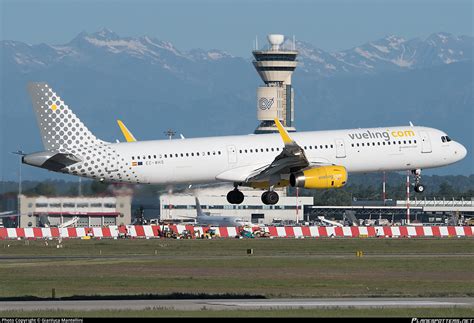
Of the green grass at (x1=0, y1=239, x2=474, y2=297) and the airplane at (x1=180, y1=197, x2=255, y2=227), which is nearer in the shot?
the green grass at (x1=0, y1=239, x2=474, y2=297)

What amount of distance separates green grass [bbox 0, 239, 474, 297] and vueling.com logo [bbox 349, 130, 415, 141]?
6.96 metres

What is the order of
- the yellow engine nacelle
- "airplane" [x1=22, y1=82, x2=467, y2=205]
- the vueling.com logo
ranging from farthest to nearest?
the vueling.com logo → the yellow engine nacelle → "airplane" [x1=22, y1=82, x2=467, y2=205]

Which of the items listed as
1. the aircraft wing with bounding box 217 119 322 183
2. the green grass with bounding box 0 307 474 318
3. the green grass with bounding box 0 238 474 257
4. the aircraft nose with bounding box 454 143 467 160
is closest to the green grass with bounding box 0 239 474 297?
the green grass with bounding box 0 238 474 257

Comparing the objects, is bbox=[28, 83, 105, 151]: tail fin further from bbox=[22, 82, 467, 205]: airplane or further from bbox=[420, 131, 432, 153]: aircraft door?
bbox=[420, 131, 432, 153]: aircraft door

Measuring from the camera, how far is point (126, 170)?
80.4 meters

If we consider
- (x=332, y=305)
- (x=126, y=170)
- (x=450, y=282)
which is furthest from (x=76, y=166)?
(x=332, y=305)

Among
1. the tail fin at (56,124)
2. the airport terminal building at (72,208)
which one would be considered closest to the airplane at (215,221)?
the airport terminal building at (72,208)

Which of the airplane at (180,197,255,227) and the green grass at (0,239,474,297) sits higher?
the airplane at (180,197,255,227)

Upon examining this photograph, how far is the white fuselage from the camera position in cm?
8031

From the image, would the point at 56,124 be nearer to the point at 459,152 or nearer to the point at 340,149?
the point at 340,149

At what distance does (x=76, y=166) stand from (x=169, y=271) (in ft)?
53.0

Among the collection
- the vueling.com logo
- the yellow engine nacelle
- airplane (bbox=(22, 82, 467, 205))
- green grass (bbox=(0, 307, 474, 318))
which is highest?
the vueling.com logo

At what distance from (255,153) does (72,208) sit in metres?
17.7

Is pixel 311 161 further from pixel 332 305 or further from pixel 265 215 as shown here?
pixel 265 215
